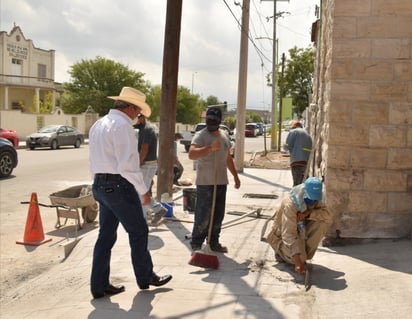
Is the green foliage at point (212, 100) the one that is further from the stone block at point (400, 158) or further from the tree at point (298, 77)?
the stone block at point (400, 158)

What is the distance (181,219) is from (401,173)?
339 cm

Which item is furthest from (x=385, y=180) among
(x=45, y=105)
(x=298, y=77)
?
(x=45, y=105)

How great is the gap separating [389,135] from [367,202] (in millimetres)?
840

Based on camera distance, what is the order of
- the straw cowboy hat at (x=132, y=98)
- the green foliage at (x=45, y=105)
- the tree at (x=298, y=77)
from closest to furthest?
the straw cowboy hat at (x=132, y=98)
the tree at (x=298, y=77)
the green foliage at (x=45, y=105)

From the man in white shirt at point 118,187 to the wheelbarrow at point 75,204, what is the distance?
3477 mm

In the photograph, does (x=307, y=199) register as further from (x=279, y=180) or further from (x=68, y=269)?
(x=279, y=180)

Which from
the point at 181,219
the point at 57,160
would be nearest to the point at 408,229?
the point at 181,219

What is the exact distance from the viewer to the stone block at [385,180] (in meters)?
5.94

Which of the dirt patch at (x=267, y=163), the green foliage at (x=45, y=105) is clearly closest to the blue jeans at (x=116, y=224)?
the dirt patch at (x=267, y=163)

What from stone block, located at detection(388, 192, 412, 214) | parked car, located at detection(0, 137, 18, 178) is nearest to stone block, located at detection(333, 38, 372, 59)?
stone block, located at detection(388, 192, 412, 214)

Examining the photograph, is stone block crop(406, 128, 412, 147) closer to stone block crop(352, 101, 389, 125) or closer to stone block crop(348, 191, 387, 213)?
stone block crop(352, 101, 389, 125)

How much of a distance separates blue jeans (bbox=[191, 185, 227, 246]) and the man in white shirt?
3.99 ft

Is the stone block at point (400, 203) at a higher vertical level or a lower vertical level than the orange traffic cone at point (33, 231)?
higher

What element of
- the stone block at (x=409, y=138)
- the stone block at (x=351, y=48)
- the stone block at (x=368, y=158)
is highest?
the stone block at (x=351, y=48)
